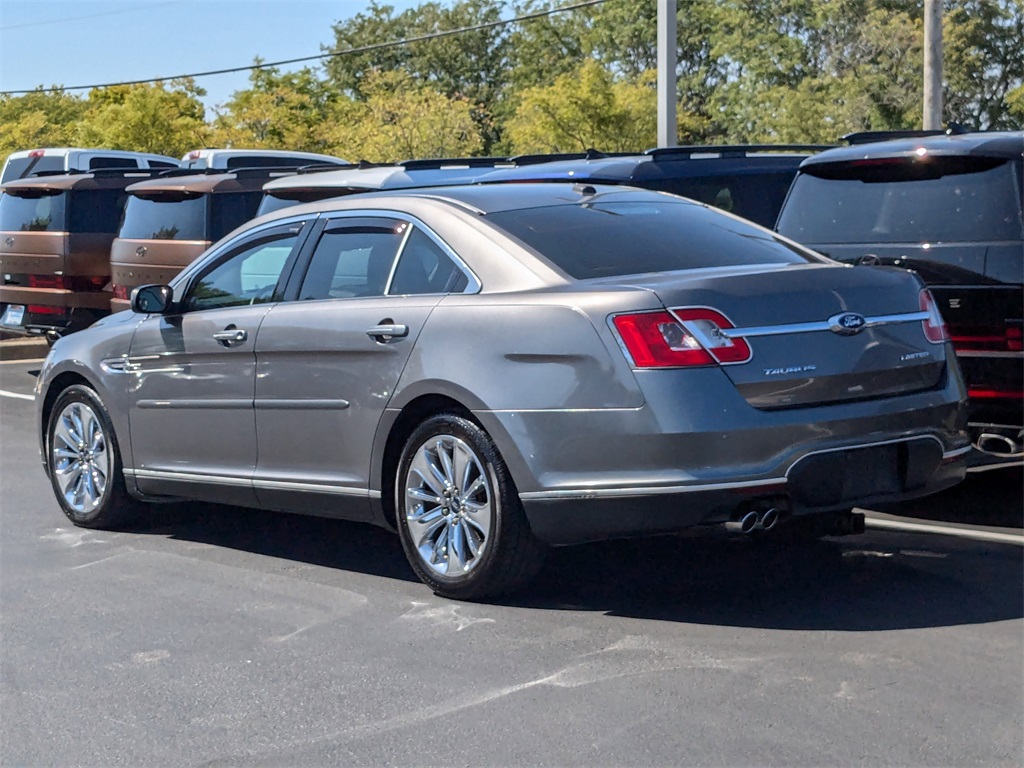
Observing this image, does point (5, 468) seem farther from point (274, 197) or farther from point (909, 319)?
point (909, 319)

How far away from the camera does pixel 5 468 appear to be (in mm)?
9922

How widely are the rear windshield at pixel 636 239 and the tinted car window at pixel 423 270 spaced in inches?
10.8

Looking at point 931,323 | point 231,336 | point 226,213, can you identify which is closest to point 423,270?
point 231,336

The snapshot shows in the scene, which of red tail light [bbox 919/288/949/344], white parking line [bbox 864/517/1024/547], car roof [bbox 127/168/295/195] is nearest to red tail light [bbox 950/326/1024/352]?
white parking line [bbox 864/517/1024/547]

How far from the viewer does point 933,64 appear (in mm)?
22562

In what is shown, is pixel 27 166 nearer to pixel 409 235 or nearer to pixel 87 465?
pixel 87 465

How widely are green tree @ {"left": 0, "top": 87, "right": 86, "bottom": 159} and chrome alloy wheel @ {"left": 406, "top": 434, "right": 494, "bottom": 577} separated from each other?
5769 centimetres

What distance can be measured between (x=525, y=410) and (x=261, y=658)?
1313 mm

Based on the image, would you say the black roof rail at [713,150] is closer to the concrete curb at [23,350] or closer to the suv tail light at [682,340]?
the suv tail light at [682,340]

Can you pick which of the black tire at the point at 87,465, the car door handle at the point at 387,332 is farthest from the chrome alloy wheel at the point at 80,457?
the car door handle at the point at 387,332

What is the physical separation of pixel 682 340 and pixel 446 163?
276 inches

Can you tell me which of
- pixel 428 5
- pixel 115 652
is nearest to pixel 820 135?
pixel 428 5

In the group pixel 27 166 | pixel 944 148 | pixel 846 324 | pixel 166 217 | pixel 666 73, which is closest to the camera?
pixel 846 324

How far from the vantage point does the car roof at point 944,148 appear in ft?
24.3
